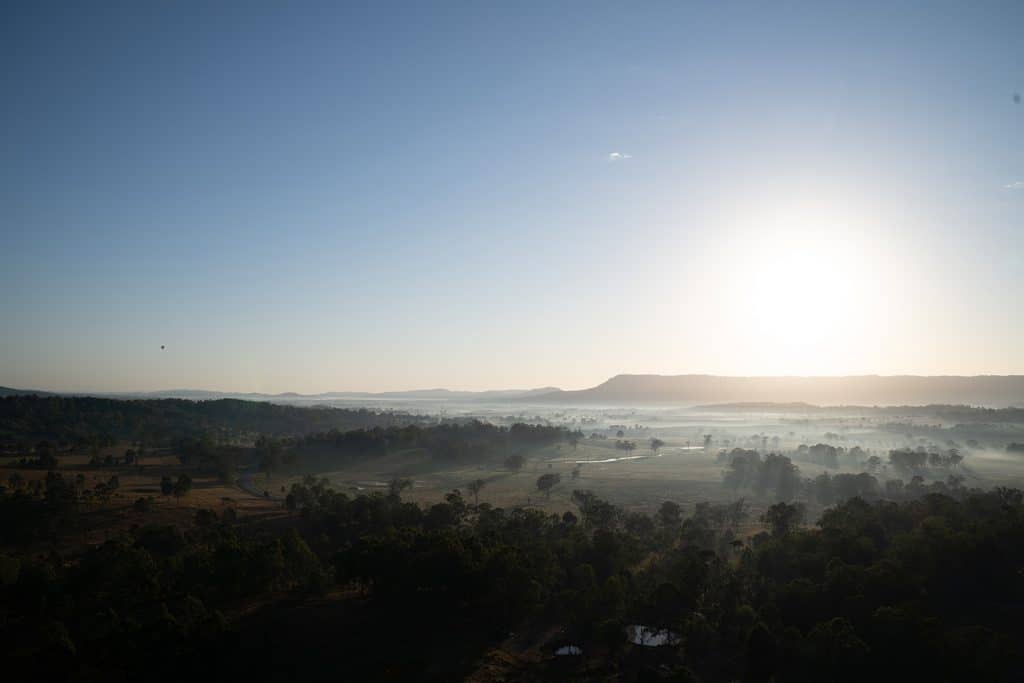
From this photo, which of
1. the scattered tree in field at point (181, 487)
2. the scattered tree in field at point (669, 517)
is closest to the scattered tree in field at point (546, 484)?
the scattered tree in field at point (669, 517)

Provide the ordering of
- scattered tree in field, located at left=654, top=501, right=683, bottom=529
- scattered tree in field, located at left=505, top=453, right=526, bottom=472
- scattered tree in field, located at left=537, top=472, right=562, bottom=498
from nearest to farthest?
scattered tree in field, located at left=654, top=501, right=683, bottom=529
scattered tree in field, located at left=537, top=472, right=562, bottom=498
scattered tree in field, located at left=505, top=453, right=526, bottom=472

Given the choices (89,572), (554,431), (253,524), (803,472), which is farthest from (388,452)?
(89,572)

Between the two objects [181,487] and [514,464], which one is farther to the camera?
[514,464]

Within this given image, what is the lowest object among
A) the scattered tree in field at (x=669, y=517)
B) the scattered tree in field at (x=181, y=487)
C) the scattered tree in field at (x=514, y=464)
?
the scattered tree in field at (x=514, y=464)

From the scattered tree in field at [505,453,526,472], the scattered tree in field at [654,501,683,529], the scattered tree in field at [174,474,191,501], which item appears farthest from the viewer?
the scattered tree in field at [505,453,526,472]

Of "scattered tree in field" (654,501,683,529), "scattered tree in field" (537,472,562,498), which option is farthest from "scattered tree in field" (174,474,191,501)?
"scattered tree in field" (654,501,683,529)

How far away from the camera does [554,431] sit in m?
146

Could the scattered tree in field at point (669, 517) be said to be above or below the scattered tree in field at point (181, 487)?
below

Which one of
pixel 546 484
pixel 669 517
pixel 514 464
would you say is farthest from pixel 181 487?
pixel 514 464

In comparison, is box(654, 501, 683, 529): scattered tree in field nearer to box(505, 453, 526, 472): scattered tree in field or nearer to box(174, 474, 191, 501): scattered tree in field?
box(505, 453, 526, 472): scattered tree in field

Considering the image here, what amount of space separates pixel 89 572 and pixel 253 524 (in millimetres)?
23014

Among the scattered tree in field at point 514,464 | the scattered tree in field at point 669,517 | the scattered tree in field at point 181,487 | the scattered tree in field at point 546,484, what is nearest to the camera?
the scattered tree in field at point 669,517

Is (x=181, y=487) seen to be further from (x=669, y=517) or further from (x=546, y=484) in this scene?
(x=669, y=517)

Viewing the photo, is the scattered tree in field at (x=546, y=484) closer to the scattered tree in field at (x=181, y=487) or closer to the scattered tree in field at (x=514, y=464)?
the scattered tree in field at (x=514, y=464)
